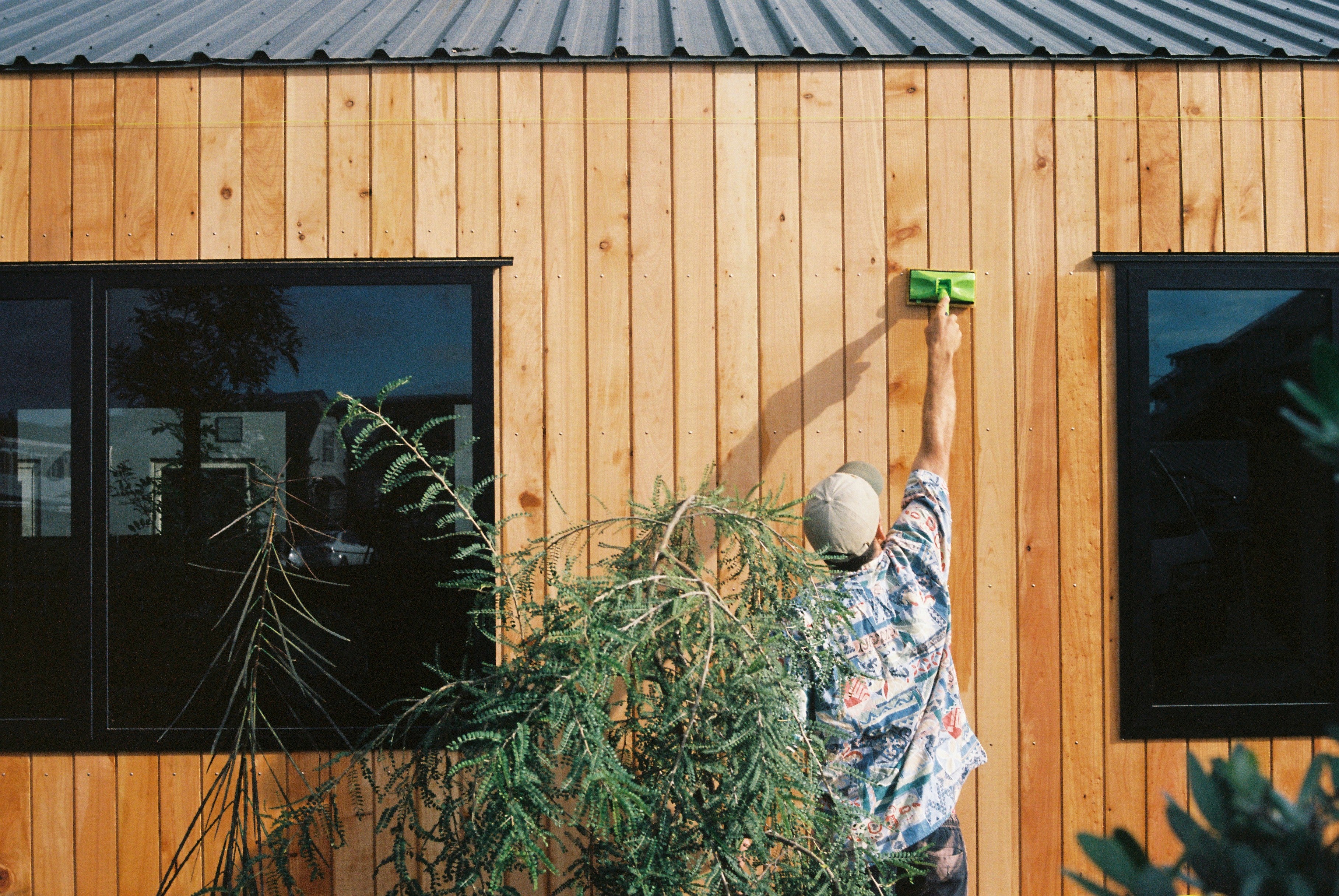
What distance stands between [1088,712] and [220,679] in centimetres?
261

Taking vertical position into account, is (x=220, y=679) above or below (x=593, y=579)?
below

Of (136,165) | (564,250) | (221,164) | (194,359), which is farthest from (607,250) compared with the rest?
(136,165)

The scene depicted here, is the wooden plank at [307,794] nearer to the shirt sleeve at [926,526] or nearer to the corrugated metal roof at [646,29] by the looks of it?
the shirt sleeve at [926,526]

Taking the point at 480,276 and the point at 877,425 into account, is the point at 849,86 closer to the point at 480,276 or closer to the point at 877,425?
the point at 877,425

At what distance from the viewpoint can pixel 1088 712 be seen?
2361mm

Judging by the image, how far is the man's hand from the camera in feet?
7.21

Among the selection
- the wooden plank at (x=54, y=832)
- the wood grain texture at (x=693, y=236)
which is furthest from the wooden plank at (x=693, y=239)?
the wooden plank at (x=54, y=832)

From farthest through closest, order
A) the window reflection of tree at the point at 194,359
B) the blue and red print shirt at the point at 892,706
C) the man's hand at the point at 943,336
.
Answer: the window reflection of tree at the point at 194,359 → the man's hand at the point at 943,336 → the blue and red print shirt at the point at 892,706

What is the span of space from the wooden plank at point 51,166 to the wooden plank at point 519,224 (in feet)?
4.00

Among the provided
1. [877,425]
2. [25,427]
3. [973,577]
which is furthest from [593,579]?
[25,427]

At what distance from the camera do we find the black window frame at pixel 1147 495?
2363 mm

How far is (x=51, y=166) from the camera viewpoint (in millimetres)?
2422

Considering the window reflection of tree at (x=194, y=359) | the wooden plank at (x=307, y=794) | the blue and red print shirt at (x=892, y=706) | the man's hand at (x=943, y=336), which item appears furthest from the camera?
the window reflection of tree at (x=194, y=359)

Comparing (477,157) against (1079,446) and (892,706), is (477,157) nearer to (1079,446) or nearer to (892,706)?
(892,706)
